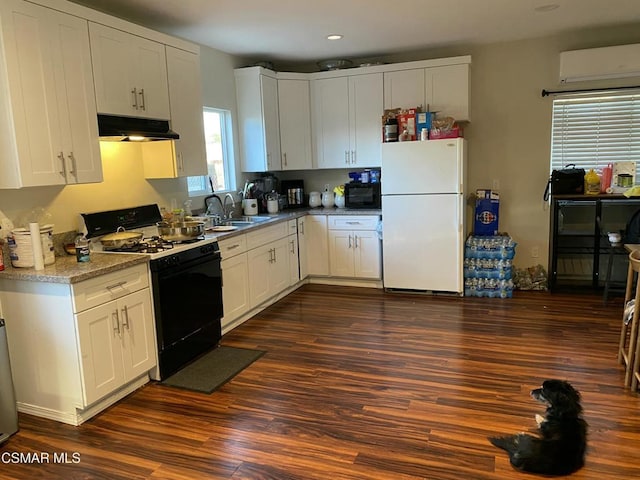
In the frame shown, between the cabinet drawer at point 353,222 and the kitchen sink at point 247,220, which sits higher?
the kitchen sink at point 247,220

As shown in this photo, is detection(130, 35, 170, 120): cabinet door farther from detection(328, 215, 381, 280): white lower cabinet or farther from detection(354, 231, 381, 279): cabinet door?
detection(354, 231, 381, 279): cabinet door

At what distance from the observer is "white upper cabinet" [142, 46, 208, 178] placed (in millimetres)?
3721

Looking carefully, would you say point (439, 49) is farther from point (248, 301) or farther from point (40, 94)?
point (40, 94)

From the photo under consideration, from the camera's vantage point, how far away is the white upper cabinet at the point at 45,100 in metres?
2.55

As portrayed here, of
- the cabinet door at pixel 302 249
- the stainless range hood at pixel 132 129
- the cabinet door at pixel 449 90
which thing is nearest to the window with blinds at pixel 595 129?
the cabinet door at pixel 449 90

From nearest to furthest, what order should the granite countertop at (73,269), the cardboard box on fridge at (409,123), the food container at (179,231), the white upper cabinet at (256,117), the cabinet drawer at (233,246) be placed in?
A: the granite countertop at (73,269) → the food container at (179,231) → the cabinet drawer at (233,246) → the cardboard box on fridge at (409,123) → the white upper cabinet at (256,117)

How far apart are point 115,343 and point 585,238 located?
445cm

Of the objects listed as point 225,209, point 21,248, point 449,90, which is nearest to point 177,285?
point 21,248

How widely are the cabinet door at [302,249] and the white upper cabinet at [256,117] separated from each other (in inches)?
27.3

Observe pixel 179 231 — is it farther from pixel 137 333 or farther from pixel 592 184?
pixel 592 184

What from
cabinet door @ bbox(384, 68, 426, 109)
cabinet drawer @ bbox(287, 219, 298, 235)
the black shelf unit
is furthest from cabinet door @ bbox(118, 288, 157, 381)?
the black shelf unit

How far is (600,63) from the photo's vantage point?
452 cm

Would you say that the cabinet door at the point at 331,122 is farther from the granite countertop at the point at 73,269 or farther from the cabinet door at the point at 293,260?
the granite countertop at the point at 73,269

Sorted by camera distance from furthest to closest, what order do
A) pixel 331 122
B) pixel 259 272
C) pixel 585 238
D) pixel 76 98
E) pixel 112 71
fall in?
pixel 331 122
pixel 585 238
pixel 259 272
pixel 112 71
pixel 76 98
